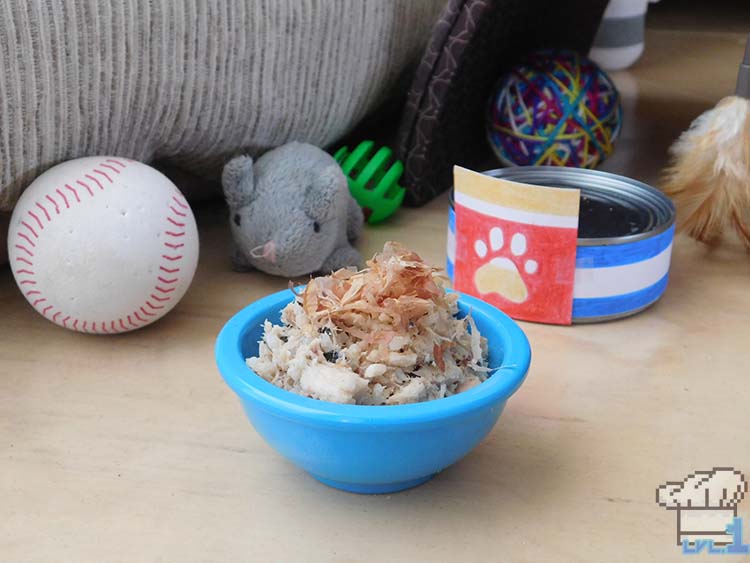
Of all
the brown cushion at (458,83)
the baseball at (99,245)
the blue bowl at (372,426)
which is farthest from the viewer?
the brown cushion at (458,83)

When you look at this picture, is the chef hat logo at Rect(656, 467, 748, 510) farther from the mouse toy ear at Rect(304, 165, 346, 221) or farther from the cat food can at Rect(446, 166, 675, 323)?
the mouse toy ear at Rect(304, 165, 346, 221)

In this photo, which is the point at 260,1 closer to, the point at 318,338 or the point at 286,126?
the point at 286,126

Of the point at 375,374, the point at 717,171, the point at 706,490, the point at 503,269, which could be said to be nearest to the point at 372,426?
the point at 375,374

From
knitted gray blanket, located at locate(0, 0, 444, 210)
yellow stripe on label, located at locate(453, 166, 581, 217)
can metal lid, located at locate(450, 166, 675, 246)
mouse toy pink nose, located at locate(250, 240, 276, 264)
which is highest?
knitted gray blanket, located at locate(0, 0, 444, 210)

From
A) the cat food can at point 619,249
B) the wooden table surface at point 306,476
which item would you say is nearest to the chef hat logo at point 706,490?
the wooden table surface at point 306,476

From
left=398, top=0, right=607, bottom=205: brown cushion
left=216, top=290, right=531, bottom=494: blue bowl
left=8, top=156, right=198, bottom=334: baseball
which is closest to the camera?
left=216, top=290, right=531, bottom=494: blue bowl

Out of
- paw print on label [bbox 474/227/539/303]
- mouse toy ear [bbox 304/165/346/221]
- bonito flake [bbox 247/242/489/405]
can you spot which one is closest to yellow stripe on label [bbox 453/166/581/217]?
paw print on label [bbox 474/227/539/303]

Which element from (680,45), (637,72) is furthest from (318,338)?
(680,45)

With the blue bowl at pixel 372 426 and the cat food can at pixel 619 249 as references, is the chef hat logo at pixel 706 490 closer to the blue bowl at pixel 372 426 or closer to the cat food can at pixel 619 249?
the blue bowl at pixel 372 426
